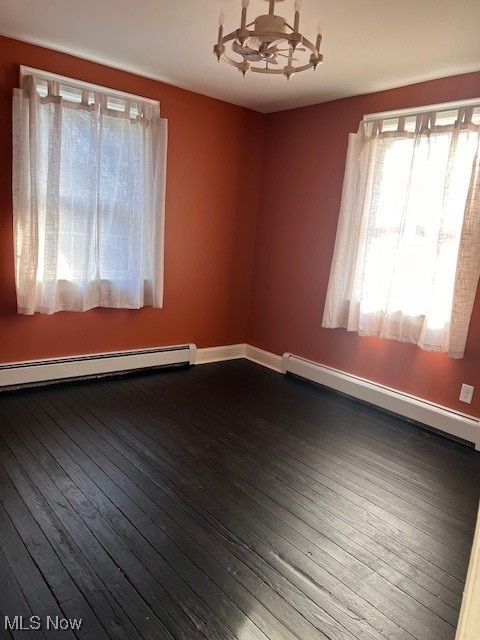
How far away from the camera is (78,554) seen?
175 cm

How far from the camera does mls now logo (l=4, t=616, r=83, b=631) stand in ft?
4.70

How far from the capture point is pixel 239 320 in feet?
15.2

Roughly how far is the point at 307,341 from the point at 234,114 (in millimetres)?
2159

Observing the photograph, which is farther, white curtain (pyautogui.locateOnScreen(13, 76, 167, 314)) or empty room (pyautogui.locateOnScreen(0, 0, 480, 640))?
white curtain (pyautogui.locateOnScreen(13, 76, 167, 314))

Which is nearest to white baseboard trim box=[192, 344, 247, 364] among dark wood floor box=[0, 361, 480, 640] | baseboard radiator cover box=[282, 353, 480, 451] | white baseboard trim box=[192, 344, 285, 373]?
white baseboard trim box=[192, 344, 285, 373]

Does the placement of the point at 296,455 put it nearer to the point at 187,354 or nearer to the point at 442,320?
the point at 442,320

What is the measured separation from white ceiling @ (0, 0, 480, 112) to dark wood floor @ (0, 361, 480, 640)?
2358mm

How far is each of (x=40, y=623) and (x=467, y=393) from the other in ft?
8.92

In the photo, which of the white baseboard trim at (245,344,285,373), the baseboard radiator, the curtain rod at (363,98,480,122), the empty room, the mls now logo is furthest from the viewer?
the white baseboard trim at (245,344,285,373)

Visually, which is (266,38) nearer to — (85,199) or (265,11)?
(265,11)

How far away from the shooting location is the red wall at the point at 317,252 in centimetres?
312

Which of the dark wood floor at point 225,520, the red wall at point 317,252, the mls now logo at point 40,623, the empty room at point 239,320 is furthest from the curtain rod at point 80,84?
the mls now logo at point 40,623

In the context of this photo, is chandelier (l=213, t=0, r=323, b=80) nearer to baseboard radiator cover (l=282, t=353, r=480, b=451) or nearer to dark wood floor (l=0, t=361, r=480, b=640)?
dark wood floor (l=0, t=361, r=480, b=640)

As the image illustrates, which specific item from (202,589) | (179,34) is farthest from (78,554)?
(179,34)
